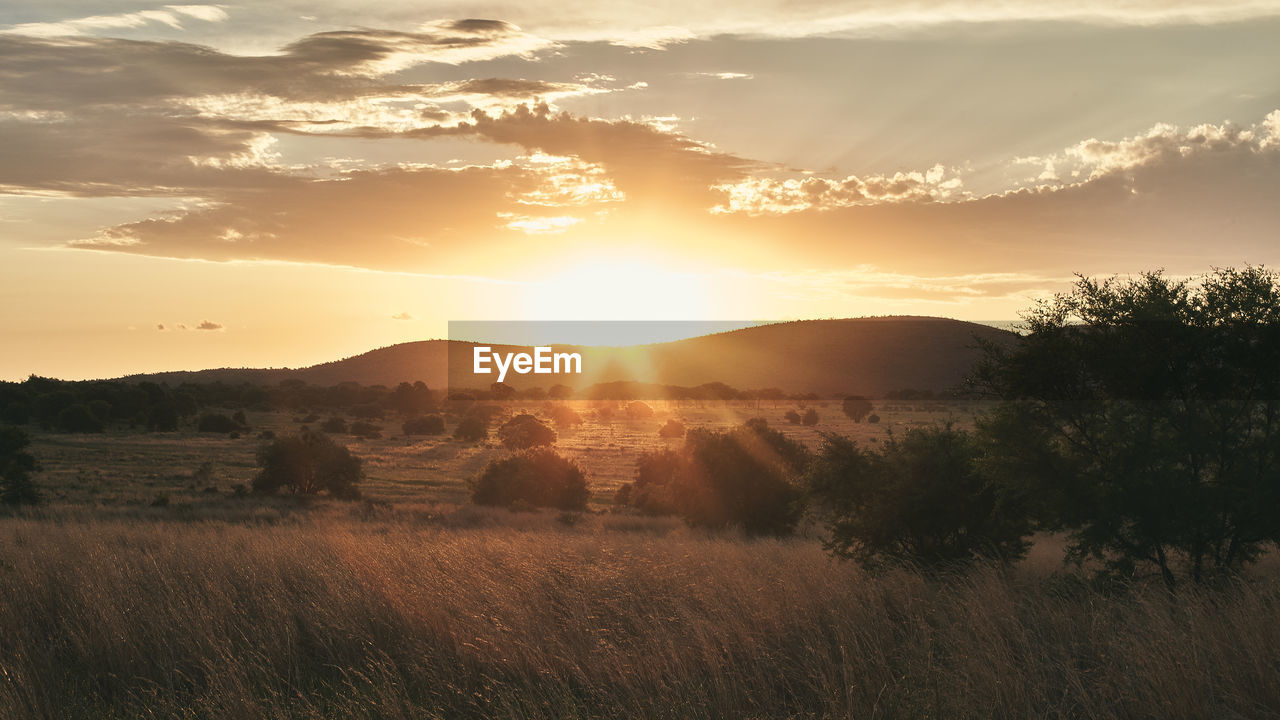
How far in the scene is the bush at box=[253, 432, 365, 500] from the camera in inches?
1602

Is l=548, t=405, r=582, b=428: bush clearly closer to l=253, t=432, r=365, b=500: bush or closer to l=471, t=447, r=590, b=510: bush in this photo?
l=471, t=447, r=590, b=510: bush

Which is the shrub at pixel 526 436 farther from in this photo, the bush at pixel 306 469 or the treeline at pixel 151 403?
the treeline at pixel 151 403

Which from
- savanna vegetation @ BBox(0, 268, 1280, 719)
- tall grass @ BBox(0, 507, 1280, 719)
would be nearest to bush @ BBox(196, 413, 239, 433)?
savanna vegetation @ BBox(0, 268, 1280, 719)

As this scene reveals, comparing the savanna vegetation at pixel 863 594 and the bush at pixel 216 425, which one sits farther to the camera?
the bush at pixel 216 425

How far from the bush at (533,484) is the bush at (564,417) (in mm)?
46472

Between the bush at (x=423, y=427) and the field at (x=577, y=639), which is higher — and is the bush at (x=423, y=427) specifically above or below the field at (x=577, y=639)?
below

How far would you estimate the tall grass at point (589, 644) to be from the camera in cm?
744

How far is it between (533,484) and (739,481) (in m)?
12.7

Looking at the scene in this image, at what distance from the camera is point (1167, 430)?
1302cm

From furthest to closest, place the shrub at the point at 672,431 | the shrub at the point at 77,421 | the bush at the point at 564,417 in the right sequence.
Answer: the bush at the point at 564,417
the shrub at the point at 672,431
the shrub at the point at 77,421

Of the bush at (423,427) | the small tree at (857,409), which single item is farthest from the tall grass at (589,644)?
the small tree at (857,409)

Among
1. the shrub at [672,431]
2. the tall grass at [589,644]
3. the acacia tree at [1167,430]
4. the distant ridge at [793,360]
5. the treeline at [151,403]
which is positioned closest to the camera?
the tall grass at [589,644]

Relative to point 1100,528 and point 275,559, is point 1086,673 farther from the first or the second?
point 275,559

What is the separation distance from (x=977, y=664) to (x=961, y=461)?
1000 centimetres
